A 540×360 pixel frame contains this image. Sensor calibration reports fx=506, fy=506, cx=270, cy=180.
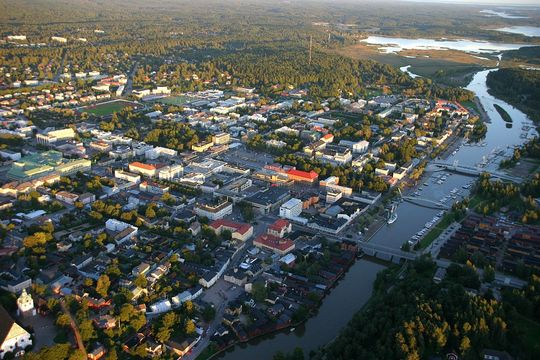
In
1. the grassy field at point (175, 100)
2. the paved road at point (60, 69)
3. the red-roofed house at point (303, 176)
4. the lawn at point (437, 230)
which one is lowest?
the grassy field at point (175, 100)

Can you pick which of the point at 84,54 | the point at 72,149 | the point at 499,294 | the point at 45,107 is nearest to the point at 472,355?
the point at 499,294

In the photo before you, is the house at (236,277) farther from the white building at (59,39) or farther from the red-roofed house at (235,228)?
the white building at (59,39)

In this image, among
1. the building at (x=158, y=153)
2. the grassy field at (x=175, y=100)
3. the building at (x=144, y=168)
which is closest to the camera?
the building at (x=144, y=168)

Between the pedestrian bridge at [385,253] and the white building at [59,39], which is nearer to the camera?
the pedestrian bridge at [385,253]

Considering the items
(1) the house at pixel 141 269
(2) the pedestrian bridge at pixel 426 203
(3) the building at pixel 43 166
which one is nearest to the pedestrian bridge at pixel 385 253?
(2) the pedestrian bridge at pixel 426 203

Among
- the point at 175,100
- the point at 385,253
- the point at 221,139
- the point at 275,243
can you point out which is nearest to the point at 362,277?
the point at 385,253

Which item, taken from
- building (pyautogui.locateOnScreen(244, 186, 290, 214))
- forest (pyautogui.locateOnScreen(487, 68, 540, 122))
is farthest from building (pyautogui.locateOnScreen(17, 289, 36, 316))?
forest (pyautogui.locateOnScreen(487, 68, 540, 122))

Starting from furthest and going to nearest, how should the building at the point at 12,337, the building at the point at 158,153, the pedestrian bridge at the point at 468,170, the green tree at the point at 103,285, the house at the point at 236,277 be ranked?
1. the building at the point at 158,153
2. the pedestrian bridge at the point at 468,170
3. the house at the point at 236,277
4. the green tree at the point at 103,285
5. the building at the point at 12,337

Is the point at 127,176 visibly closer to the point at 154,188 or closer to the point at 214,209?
the point at 154,188
